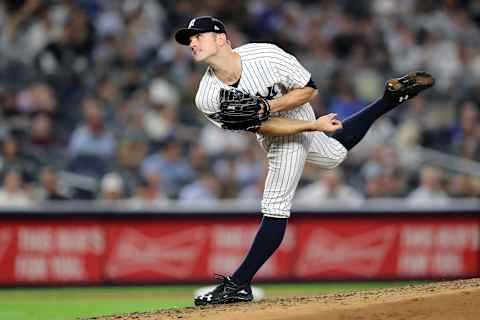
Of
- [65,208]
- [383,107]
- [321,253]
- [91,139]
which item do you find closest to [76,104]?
[91,139]

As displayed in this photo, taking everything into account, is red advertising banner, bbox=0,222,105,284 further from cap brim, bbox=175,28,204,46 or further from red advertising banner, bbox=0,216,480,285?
cap brim, bbox=175,28,204,46

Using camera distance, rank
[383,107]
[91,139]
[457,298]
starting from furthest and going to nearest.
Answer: [91,139], [383,107], [457,298]

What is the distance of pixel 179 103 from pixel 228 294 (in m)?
6.11

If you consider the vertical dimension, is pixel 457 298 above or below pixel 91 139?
below

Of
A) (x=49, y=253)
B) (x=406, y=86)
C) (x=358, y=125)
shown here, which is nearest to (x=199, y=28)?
(x=358, y=125)

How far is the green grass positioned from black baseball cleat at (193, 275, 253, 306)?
2.09m

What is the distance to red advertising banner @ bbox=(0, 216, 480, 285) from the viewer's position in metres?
10.4

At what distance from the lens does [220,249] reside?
10.8 meters

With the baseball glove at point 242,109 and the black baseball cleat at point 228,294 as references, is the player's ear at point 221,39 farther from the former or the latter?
the black baseball cleat at point 228,294

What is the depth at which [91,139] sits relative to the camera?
1136 cm

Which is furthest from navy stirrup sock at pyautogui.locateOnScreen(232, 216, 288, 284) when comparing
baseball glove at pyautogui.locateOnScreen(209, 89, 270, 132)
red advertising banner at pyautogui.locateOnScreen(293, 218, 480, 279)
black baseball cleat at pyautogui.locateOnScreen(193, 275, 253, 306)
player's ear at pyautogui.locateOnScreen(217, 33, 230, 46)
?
red advertising banner at pyautogui.locateOnScreen(293, 218, 480, 279)

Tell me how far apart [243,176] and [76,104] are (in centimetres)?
212

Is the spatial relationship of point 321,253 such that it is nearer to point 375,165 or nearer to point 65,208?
point 375,165

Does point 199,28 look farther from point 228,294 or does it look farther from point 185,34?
point 228,294
